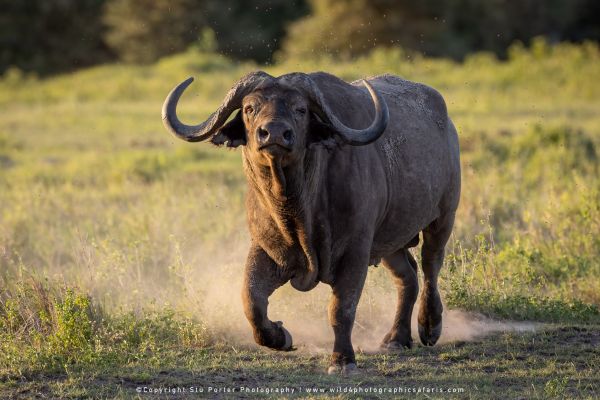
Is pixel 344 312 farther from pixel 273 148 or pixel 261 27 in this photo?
pixel 261 27

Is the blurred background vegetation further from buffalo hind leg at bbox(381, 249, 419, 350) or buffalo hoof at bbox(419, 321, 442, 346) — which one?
buffalo hoof at bbox(419, 321, 442, 346)

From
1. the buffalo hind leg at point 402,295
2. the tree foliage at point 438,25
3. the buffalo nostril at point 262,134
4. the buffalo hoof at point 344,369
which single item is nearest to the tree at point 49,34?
the tree foliage at point 438,25

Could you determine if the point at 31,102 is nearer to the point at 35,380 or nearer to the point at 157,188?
the point at 157,188

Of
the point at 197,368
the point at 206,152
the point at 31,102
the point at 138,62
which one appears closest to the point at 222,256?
the point at 197,368

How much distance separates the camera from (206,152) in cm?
1864

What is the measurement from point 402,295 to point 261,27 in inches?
1487

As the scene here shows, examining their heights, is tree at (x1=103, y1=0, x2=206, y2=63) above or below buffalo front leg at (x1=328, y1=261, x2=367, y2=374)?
above

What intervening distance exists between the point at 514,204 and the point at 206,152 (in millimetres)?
6990

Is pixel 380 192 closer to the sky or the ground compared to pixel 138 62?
closer to the ground

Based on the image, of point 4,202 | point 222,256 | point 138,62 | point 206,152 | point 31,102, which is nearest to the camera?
point 222,256

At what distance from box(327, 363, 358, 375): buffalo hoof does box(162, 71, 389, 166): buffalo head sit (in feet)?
4.83

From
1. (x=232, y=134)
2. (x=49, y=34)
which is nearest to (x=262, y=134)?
(x=232, y=134)

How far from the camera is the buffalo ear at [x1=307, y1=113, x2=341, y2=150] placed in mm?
6984

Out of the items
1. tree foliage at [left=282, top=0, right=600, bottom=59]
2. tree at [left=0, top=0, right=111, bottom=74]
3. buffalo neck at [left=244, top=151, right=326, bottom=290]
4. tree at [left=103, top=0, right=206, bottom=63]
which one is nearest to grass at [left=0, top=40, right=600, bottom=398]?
buffalo neck at [left=244, top=151, right=326, bottom=290]
